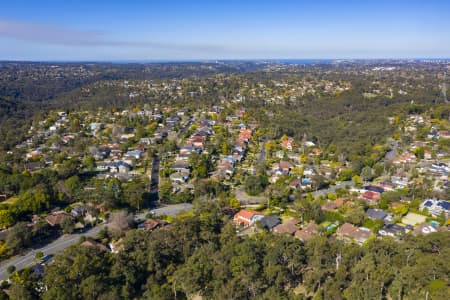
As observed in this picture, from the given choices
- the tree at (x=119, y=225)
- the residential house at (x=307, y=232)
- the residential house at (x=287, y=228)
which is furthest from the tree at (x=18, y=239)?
the residential house at (x=307, y=232)

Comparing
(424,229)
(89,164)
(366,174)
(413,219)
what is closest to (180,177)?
(89,164)

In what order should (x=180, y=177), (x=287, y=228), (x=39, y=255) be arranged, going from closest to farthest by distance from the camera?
(x=39, y=255) < (x=287, y=228) < (x=180, y=177)

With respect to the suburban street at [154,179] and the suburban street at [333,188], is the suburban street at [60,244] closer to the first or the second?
the suburban street at [154,179]

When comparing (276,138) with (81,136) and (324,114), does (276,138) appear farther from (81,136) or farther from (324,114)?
(81,136)

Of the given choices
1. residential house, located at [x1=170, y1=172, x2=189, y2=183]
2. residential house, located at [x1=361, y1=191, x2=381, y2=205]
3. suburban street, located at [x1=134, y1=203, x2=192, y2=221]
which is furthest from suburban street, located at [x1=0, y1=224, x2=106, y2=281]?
residential house, located at [x1=361, y1=191, x2=381, y2=205]

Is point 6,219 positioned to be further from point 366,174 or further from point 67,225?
point 366,174

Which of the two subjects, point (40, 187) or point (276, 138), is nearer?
point (40, 187)

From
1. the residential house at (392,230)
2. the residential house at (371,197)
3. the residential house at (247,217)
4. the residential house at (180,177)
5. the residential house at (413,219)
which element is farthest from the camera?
the residential house at (180,177)

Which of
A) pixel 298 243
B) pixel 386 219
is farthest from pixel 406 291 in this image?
pixel 386 219

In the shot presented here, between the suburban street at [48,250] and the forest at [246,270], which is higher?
the forest at [246,270]

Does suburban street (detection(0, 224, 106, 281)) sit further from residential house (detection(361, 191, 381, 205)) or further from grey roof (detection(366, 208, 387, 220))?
residential house (detection(361, 191, 381, 205))

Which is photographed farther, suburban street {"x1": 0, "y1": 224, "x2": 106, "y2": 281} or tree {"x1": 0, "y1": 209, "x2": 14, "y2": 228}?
tree {"x1": 0, "y1": 209, "x2": 14, "y2": 228}
